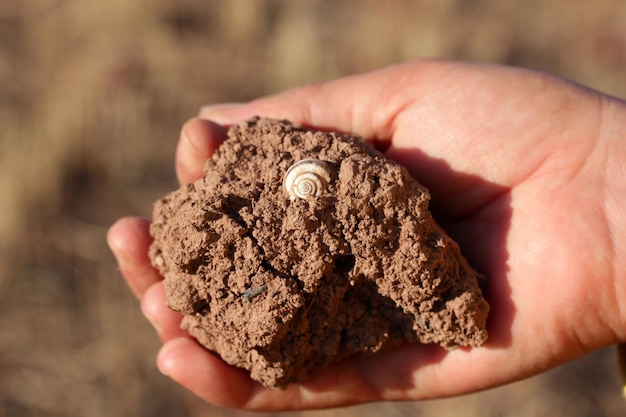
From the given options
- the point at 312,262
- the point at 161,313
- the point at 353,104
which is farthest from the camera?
the point at 353,104

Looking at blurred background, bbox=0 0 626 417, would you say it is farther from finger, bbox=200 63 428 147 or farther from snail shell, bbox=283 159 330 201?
snail shell, bbox=283 159 330 201

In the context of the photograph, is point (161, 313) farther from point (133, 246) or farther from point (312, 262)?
point (312, 262)

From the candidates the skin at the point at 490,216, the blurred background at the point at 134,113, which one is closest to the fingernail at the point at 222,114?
the skin at the point at 490,216

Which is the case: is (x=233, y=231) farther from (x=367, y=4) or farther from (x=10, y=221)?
(x=367, y=4)

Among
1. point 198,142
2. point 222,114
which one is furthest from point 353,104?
point 198,142

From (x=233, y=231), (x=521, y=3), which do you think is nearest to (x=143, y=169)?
(x=233, y=231)

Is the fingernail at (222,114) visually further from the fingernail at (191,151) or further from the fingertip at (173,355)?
the fingertip at (173,355)
